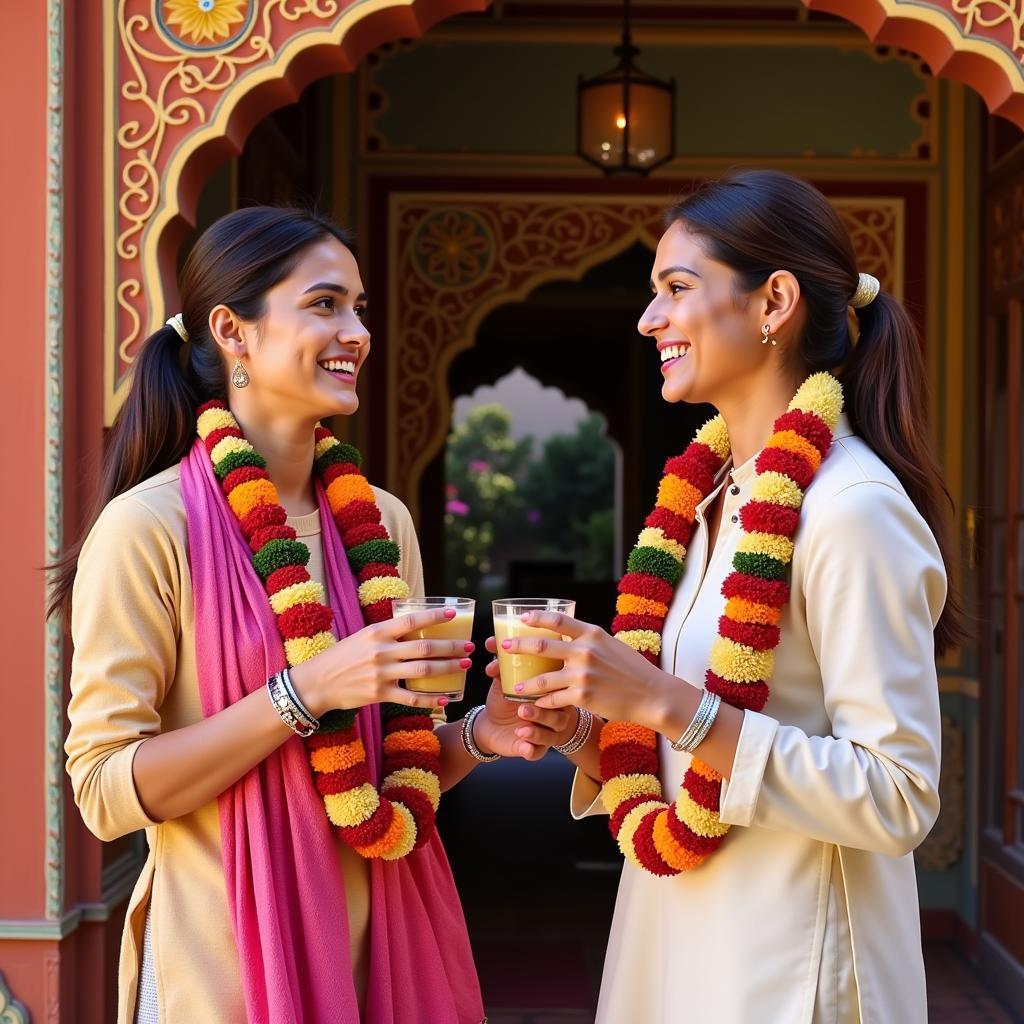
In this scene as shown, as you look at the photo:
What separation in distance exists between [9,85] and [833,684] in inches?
97.7

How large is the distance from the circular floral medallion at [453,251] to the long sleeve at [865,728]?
3.96 m

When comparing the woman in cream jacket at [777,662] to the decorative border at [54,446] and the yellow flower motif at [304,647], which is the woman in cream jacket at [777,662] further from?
the decorative border at [54,446]

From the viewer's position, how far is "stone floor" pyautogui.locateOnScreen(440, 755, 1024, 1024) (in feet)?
14.4

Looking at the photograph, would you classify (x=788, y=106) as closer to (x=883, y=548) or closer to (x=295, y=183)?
(x=295, y=183)

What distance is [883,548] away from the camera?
1513mm

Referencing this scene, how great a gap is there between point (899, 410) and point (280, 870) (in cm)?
106

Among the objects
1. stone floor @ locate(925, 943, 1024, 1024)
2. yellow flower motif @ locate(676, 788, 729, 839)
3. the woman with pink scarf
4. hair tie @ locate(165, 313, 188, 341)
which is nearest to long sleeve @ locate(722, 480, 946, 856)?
yellow flower motif @ locate(676, 788, 729, 839)

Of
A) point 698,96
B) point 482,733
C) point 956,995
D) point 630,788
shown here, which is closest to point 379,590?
point 482,733

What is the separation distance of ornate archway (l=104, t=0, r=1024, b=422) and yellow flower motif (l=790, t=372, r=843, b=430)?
1.59m

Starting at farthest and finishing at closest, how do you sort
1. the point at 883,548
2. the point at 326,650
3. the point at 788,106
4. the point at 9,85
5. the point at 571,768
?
the point at 571,768, the point at 788,106, the point at 9,85, the point at 326,650, the point at 883,548

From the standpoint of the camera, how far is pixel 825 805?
58.2 inches

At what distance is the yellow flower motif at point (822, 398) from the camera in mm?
1706

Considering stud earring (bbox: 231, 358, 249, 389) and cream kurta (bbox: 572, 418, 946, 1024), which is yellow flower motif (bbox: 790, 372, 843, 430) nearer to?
cream kurta (bbox: 572, 418, 946, 1024)

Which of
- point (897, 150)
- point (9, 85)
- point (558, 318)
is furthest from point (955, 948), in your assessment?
point (558, 318)
